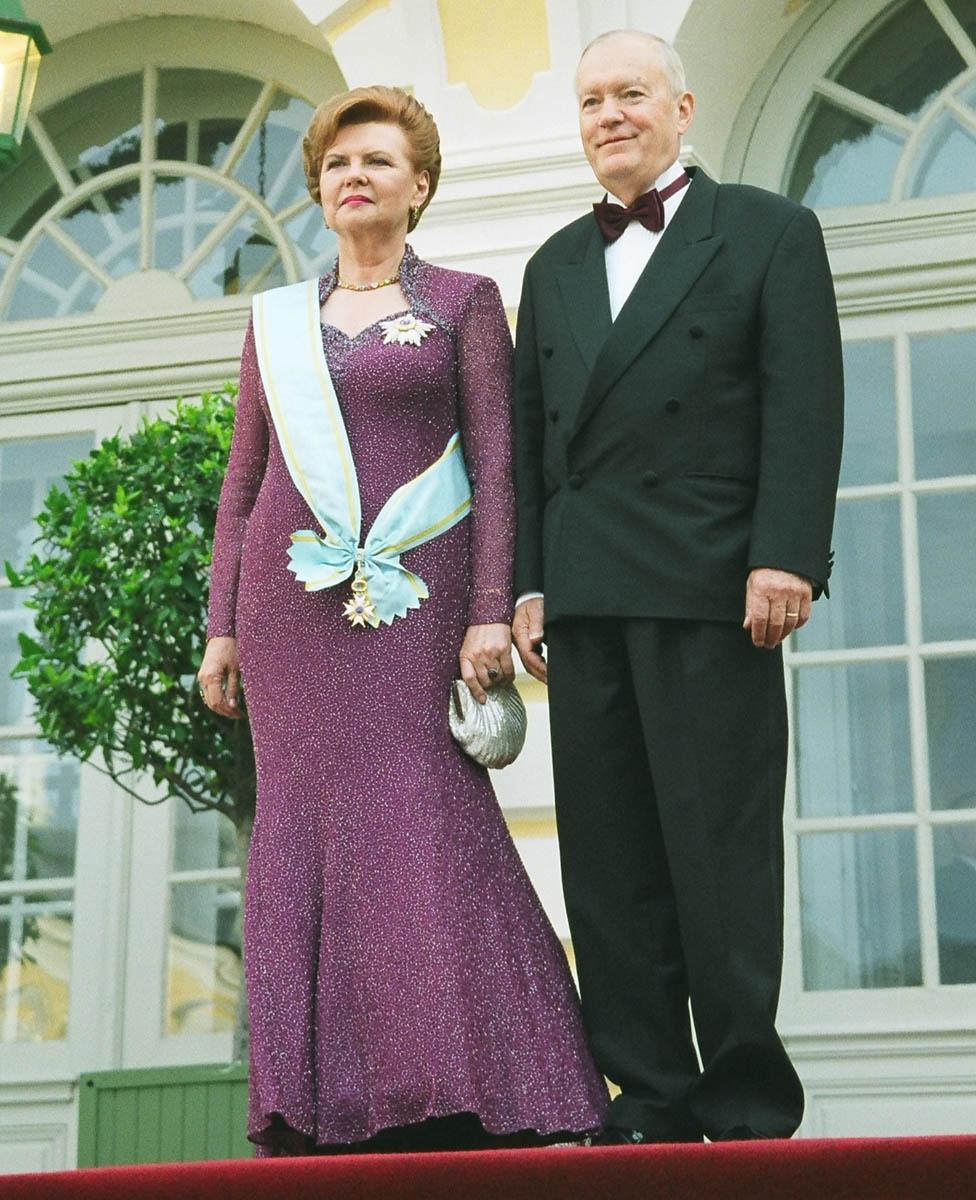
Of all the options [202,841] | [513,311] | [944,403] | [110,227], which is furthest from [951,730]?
[110,227]

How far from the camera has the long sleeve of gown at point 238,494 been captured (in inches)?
141

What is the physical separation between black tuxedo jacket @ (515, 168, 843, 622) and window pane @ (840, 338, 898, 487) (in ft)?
6.89

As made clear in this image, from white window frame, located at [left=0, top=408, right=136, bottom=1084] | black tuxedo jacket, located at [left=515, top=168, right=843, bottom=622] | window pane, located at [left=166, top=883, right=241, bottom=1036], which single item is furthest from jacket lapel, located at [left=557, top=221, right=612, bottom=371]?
white window frame, located at [left=0, top=408, right=136, bottom=1084]

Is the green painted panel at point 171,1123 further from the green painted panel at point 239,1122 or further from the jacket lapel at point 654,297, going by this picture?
the jacket lapel at point 654,297

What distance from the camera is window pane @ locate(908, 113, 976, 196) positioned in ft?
18.2

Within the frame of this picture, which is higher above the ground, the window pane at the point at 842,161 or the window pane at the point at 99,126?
the window pane at the point at 99,126

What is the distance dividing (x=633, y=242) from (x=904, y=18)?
8.32 ft

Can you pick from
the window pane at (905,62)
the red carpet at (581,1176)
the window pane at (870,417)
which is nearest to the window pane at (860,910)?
the window pane at (870,417)

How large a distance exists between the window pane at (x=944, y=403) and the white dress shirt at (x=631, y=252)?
2072 millimetres

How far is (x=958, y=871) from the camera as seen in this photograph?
202 inches

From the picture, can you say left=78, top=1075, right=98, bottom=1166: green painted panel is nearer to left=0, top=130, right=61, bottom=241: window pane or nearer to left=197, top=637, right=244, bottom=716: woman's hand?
left=197, top=637, right=244, bottom=716: woman's hand

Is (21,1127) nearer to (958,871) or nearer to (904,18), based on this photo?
(958,871)

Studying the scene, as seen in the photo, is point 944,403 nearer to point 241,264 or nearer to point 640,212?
point 241,264

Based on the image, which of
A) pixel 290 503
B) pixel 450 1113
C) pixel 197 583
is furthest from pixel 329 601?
pixel 197 583
